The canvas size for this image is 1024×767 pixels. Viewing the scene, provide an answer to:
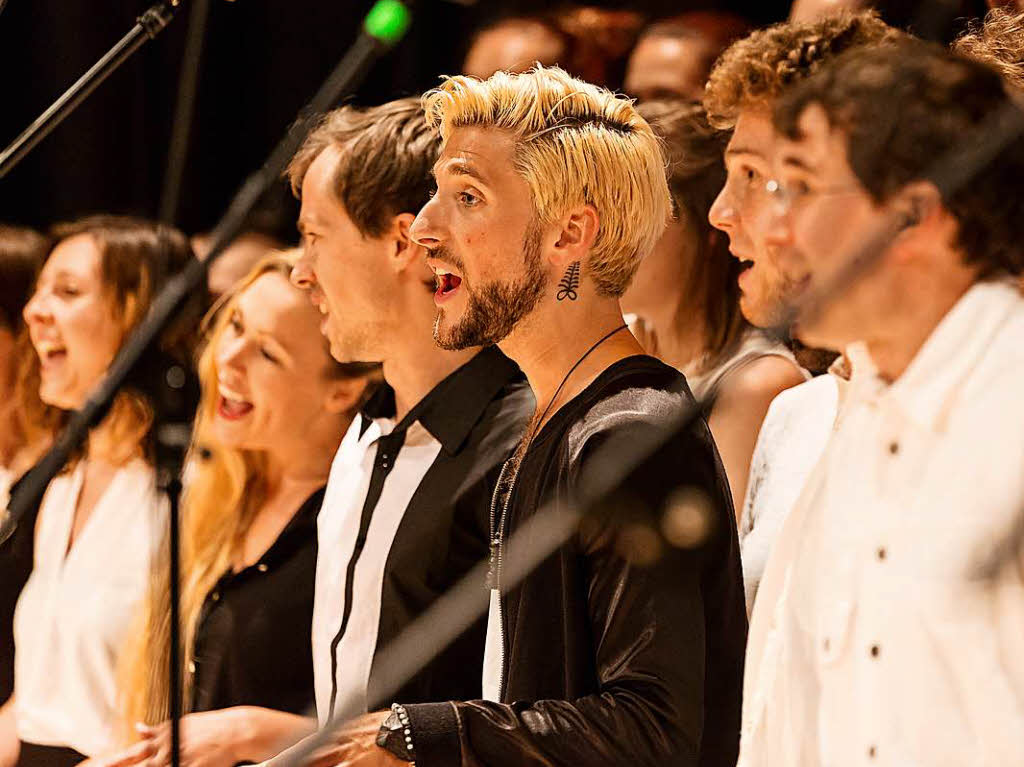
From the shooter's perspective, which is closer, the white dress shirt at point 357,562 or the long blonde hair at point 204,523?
the white dress shirt at point 357,562

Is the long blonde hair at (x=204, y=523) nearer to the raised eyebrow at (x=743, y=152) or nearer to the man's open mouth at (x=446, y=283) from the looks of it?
the man's open mouth at (x=446, y=283)

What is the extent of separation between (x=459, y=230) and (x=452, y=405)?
34 centimetres

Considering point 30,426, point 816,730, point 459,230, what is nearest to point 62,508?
point 30,426

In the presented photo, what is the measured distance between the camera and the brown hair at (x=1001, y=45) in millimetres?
1619

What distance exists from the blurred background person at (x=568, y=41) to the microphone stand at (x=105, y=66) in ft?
2.76

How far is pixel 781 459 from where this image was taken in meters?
1.95

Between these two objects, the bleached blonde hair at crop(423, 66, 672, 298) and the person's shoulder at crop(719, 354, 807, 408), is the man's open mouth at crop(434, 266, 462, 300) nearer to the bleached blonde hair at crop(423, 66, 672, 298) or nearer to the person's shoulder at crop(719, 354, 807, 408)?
the bleached blonde hair at crop(423, 66, 672, 298)

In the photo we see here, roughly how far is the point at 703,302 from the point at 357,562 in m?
0.59

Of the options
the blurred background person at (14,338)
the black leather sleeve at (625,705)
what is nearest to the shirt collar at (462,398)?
the black leather sleeve at (625,705)

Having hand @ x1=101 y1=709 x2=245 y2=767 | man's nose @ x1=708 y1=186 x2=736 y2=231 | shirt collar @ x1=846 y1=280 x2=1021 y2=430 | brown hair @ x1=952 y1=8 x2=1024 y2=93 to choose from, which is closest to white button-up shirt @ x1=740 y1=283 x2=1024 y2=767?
shirt collar @ x1=846 y1=280 x2=1021 y2=430

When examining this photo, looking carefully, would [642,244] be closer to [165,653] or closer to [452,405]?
[452,405]

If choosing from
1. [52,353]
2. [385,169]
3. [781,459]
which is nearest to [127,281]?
[52,353]

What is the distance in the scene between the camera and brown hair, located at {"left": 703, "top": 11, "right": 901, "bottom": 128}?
5.27 feet

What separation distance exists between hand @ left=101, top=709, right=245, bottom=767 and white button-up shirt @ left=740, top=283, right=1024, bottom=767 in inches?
33.3
